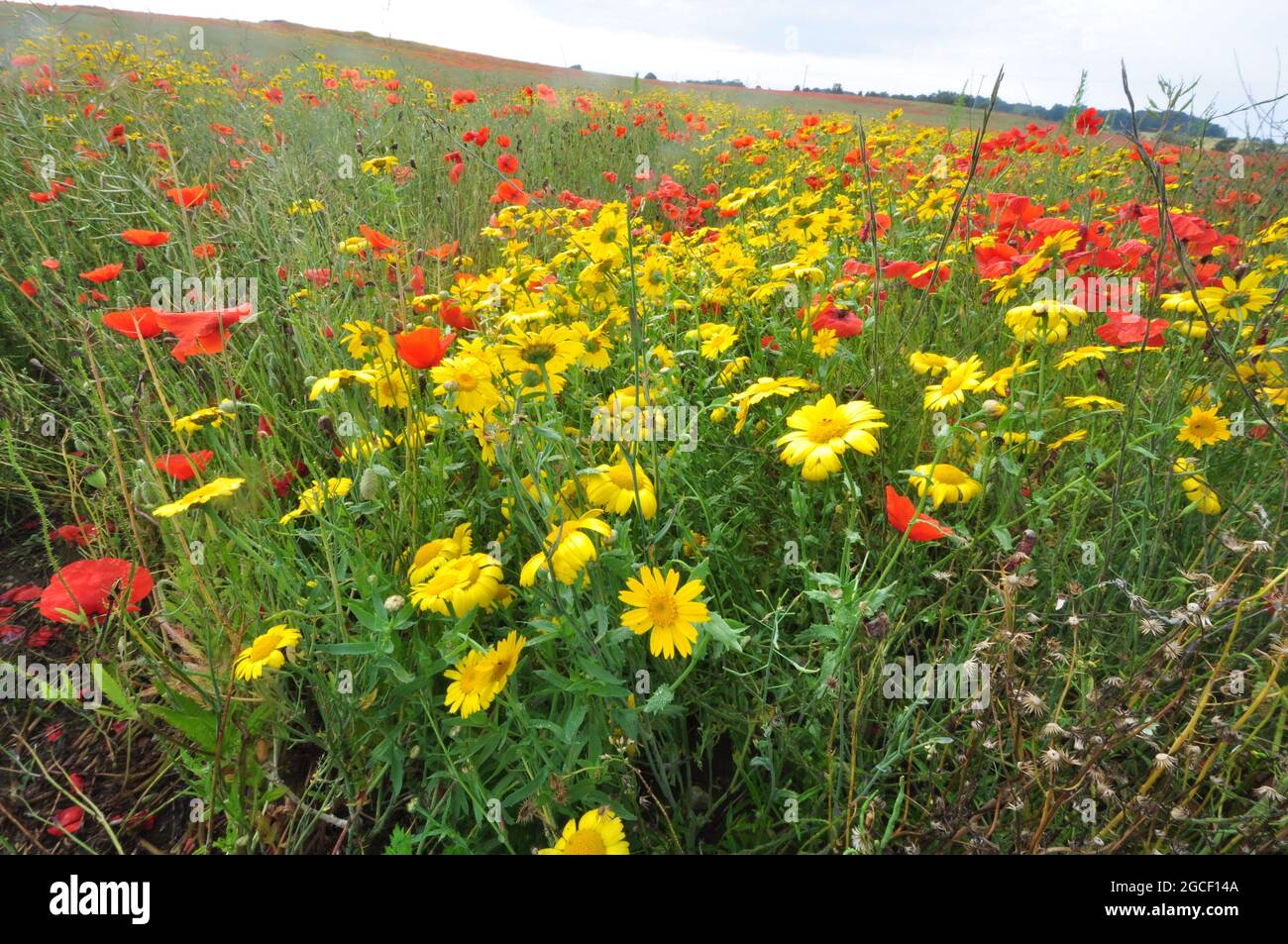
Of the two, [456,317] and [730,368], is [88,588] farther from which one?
[730,368]

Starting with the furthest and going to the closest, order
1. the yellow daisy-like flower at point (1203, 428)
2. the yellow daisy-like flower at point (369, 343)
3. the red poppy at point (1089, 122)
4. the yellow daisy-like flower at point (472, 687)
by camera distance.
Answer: the red poppy at point (1089, 122) → the yellow daisy-like flower at point (369, 343) → the yellow daisy-like flower at point (1203, 428) → the yellow daisy-like flower at point (472, 687)

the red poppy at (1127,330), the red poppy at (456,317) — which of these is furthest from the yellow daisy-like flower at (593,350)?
the red poppy at (1127,330)

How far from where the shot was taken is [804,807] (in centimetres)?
112

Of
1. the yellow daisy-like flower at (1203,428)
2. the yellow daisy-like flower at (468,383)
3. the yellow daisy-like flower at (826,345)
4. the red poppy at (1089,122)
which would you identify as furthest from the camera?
the red poppy at (1089,122)

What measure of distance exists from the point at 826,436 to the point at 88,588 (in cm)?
148

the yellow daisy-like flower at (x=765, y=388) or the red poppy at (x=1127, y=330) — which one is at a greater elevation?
the red poppy at (x=1127, y=330)

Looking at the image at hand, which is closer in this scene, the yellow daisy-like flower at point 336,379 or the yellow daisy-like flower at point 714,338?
the yellow daisy-like flower at point 336,379

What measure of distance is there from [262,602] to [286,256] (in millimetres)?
1708

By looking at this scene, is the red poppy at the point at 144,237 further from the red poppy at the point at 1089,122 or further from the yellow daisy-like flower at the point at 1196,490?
the red poppy at the point at 1089,122

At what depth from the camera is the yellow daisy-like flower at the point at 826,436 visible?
3.47ft

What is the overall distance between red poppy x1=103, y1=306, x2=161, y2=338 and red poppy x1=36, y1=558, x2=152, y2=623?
1.57 ft

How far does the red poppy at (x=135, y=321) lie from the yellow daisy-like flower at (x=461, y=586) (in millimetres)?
818

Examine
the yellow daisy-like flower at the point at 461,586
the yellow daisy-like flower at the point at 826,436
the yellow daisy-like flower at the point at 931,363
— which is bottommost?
the yellow daisy-like flower at the point at 461,586

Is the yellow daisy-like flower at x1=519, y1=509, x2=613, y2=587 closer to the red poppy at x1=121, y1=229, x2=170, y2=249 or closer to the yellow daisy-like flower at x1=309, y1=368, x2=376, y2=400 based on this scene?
the yellow daisy-like flower at x1=309, y1=368, x2=376, y2=400
